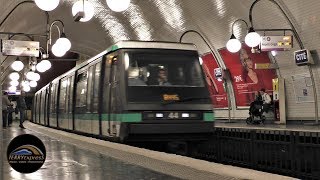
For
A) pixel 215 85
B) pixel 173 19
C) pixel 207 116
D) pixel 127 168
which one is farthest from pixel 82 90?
pixel 215 85

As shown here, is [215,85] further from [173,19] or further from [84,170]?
[84,170]

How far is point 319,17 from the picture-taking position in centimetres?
1572

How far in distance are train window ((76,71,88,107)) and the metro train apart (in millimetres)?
2225

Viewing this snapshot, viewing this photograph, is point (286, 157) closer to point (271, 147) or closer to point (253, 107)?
point (271, 147)

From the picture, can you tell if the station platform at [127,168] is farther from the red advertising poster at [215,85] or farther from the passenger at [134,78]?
the red advertising poster at [215,85]

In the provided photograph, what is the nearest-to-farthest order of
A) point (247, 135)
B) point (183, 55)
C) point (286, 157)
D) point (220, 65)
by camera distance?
point (286, 157)
point (183, 55)
point (247, 135)
point (220, 65)

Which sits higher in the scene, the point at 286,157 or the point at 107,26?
the point at 107,26

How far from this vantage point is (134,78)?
1085 centimetres

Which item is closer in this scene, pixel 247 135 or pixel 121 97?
pixel 121 97

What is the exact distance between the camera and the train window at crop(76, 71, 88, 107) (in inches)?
569

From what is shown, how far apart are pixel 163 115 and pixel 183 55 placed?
168cm

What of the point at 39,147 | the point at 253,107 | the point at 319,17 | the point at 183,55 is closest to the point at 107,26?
the point at 253,107

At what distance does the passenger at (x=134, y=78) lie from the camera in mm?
10773

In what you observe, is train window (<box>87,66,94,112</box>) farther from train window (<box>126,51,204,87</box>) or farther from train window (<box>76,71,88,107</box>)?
Answer: train window (<box>126,51,204,87</box>)
